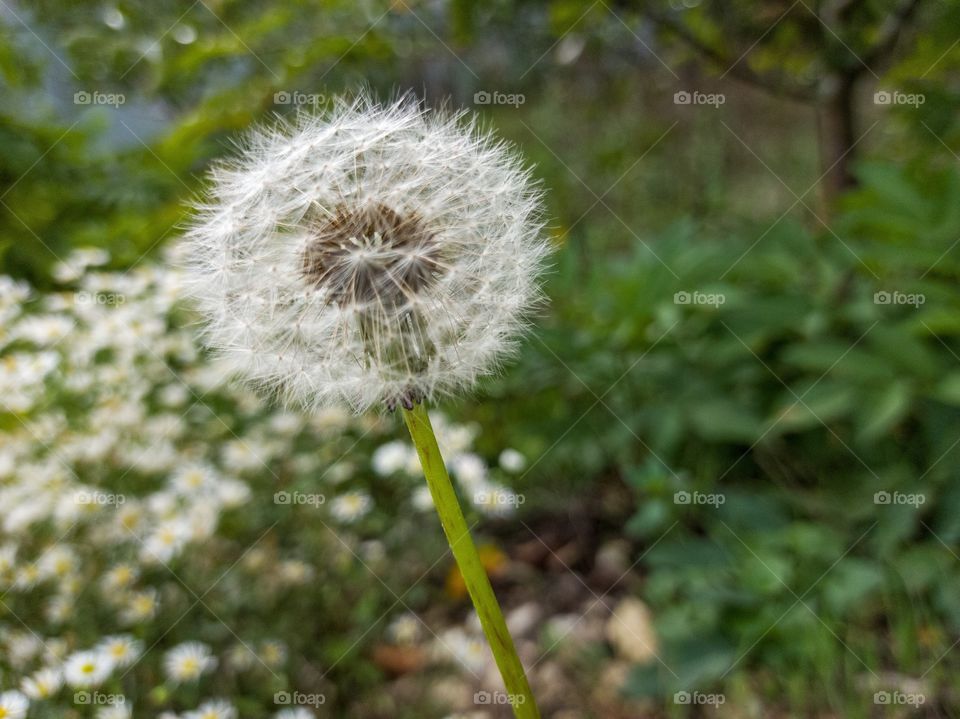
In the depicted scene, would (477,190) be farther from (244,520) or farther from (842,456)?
(842,456)

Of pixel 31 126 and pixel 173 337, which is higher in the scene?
pixel 31 126

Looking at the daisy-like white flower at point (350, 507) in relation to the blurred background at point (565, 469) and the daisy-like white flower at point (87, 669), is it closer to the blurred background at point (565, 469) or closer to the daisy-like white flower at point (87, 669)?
the blurred background at point (565, 469)

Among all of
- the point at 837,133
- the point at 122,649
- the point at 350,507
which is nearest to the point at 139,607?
the point at 122,649

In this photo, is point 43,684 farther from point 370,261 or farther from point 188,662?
point 370,261

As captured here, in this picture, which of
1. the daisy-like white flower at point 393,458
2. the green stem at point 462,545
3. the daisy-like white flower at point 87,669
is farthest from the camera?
the daisy-like white flower at point 393,458

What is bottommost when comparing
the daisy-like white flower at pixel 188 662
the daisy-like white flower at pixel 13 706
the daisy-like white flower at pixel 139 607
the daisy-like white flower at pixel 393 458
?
the daisy-like white flower at pixel 13 706

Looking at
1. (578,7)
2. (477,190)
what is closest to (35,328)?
(477,190)

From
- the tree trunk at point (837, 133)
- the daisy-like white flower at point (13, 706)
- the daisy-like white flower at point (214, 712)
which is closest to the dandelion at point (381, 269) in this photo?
the daisy-like white flower at point (214, 712)
